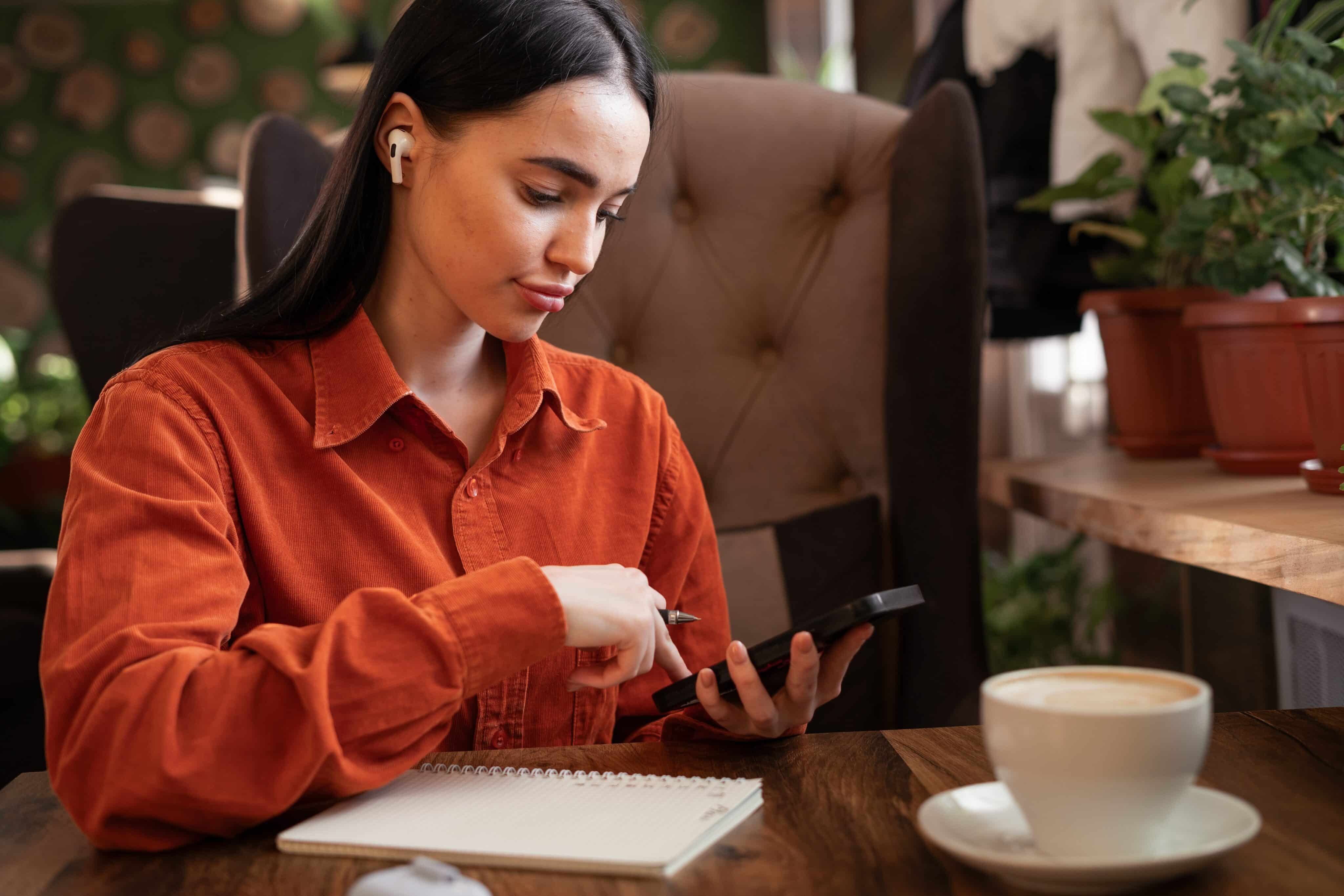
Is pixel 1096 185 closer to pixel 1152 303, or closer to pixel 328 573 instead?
pixel 1152 303

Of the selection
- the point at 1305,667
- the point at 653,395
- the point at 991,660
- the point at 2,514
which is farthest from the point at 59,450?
the point at 1305,667

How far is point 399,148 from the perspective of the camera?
0.92m

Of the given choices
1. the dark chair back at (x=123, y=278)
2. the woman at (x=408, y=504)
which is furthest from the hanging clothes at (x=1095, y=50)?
the dark chair back at (x=123, y=278)

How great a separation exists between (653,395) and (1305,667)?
89 centimetres

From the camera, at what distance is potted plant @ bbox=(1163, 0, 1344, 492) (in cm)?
107

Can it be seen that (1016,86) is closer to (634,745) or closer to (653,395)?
(653,395)

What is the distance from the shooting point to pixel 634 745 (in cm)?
74

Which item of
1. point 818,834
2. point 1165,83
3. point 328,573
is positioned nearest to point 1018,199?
point 1165,83

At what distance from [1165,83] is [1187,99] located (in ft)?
0.75

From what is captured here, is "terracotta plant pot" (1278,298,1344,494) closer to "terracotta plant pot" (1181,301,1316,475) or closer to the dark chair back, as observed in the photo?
"terracotta plant pot" (1181,301,1316,475)

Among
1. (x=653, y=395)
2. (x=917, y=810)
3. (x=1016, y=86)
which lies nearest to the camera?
(x=917, y=810)

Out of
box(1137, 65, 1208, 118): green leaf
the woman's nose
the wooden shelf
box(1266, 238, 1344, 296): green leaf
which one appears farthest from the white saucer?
box(1137, 65, 1208, 118): green leaf

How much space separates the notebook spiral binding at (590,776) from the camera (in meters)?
0.63

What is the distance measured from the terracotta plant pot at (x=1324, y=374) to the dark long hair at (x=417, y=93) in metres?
0.58
